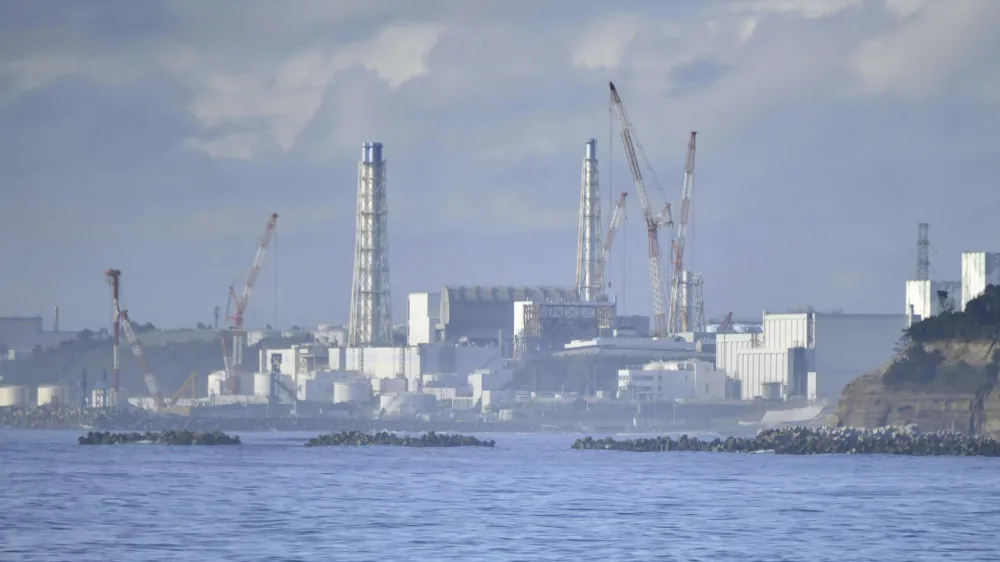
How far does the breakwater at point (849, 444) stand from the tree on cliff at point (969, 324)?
942 centimetres

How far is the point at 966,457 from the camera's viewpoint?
11150 centimetres

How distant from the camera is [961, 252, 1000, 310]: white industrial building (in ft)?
609

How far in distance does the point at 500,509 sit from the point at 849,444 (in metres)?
50.7

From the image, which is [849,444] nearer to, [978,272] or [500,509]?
[500,509]

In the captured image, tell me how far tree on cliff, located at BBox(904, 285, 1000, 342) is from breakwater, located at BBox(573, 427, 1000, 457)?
30.9ft

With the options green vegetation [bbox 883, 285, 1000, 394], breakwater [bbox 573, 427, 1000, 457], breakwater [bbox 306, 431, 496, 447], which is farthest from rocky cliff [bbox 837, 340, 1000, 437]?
breakwater [bbox 306, 431, 496, 447]

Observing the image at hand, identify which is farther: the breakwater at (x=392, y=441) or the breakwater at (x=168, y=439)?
the breakwater at (x=392, y=441)

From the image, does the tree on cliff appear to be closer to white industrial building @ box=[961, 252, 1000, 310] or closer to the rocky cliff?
the rocky cliff

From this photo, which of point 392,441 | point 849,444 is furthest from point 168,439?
point 849,444

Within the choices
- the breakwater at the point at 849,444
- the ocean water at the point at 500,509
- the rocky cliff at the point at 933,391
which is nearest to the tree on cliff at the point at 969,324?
the rocky cliff at the point at 933,391

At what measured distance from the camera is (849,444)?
12181 cm

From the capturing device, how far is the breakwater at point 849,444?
11462cm

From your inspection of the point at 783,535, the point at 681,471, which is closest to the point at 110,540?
the point at 783,535

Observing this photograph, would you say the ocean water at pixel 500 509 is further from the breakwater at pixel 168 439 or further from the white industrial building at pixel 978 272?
the white industrial building at pixel 978 272
